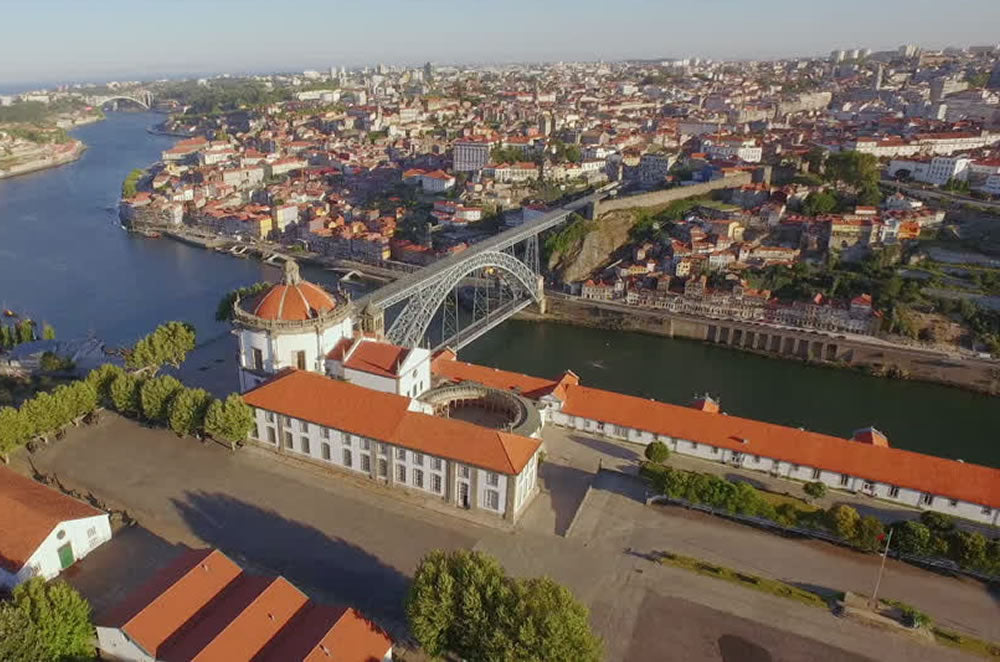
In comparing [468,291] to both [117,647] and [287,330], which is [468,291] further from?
[117,647]

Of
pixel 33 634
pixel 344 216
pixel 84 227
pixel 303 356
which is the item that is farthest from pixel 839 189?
pixel 84 227

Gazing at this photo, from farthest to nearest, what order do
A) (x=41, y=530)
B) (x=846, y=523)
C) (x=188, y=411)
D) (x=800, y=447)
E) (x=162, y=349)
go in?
(x=162, y=349) → (x=800, y=447) → (x=188, y=411) → (x=846, y=523) → (x=41, y=530)

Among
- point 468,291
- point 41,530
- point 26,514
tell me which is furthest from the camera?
point 468,291

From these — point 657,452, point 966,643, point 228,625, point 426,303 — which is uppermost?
point 426,303

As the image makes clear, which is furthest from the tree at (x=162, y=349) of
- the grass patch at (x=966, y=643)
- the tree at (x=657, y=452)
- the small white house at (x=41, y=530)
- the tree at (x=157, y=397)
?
the grass patch at (x=966, y=643)

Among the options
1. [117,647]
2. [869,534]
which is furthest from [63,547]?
[869,534]
